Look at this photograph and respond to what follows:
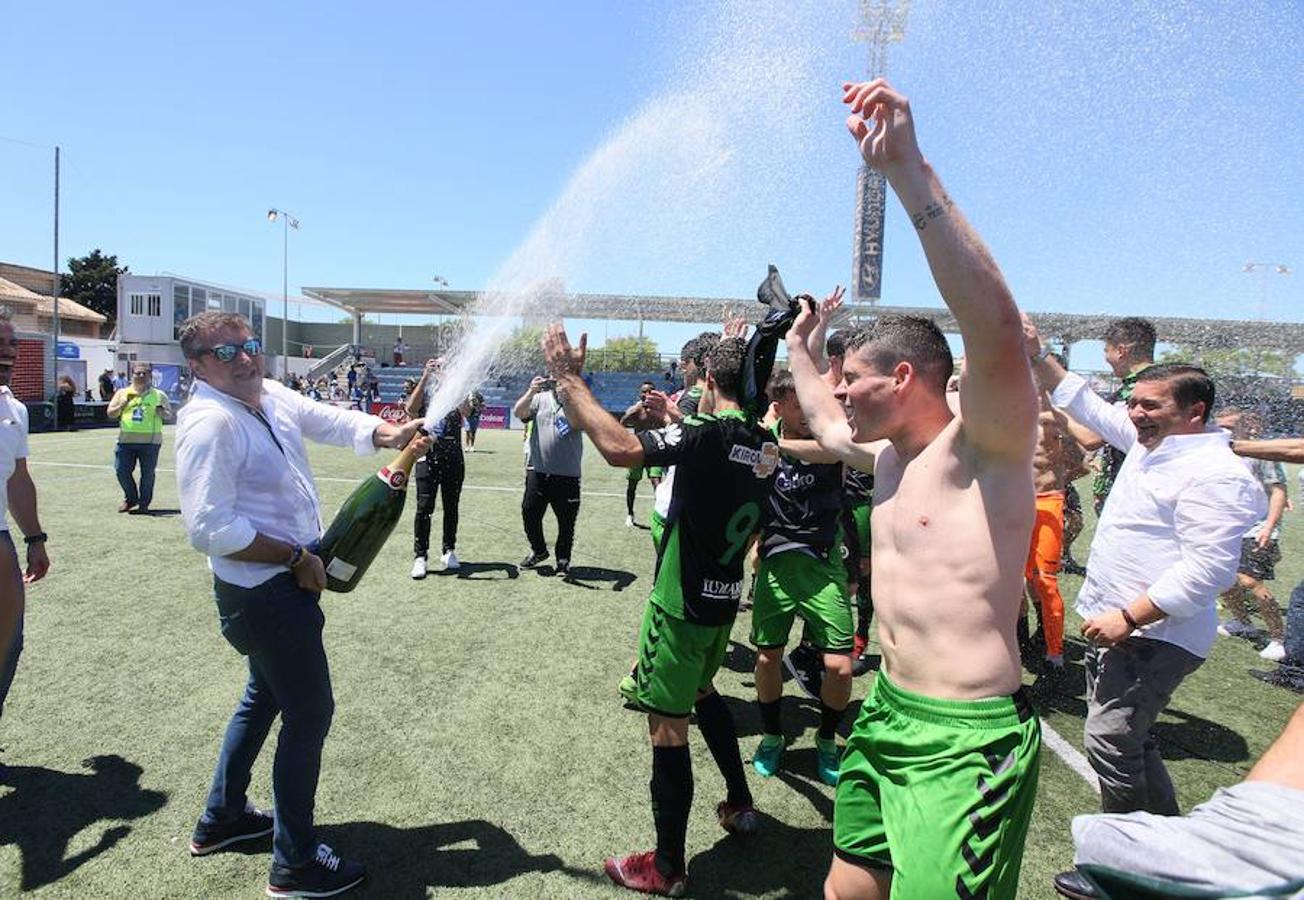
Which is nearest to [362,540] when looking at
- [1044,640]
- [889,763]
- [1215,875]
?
[889,763]

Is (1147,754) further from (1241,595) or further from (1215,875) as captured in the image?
(1241,595)

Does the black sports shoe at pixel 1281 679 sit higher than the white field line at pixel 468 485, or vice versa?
the white field line at pixel 468 485

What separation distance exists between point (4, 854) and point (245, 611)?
1669 mm

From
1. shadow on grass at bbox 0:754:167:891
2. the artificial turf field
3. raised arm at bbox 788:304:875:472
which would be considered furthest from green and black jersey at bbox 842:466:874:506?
shadow on grass at bbox 0:754:167:891

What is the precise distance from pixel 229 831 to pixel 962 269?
12.0 ft

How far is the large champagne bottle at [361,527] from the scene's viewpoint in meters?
3.04

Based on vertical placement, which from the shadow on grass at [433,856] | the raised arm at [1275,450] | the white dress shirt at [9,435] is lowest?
the shadow on grass at [433,856]

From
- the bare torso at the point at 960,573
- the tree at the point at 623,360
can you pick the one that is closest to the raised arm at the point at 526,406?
the bare torso at the point at 960,573

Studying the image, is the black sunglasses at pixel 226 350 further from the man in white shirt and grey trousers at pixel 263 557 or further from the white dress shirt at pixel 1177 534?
the white dress shirt at pixel 1177 534

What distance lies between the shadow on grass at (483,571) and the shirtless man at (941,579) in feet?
20.0

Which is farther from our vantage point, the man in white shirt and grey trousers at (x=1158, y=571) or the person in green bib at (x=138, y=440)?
the person in green bib at (x=138, y=440)

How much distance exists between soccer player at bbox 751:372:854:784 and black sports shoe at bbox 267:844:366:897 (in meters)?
2.14

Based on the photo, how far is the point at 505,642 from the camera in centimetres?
596

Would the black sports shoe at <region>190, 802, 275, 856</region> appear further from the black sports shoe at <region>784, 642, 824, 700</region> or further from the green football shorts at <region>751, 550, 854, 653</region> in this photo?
the black sports shoe at <region>784, 642, 824, 700</region>
